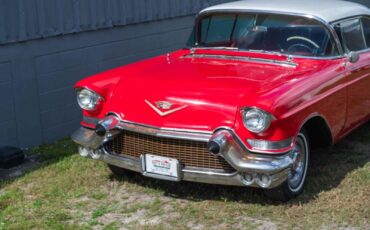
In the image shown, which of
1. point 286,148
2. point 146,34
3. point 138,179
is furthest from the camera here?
point 146,34

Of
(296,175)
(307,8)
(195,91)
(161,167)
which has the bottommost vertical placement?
(296,175)

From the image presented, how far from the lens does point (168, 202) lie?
4.74 m

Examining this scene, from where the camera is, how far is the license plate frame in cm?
447

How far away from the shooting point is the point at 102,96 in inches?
195

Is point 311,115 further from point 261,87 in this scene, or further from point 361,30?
point 361,30

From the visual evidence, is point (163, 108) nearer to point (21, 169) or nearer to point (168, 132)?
point (168, 132)

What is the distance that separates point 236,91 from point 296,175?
2.86ft

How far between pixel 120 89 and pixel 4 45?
1.78 meters

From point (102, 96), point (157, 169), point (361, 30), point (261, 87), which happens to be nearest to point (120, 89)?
point (102, 96)

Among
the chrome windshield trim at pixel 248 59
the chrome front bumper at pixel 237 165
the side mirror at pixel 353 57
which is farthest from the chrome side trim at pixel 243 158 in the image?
the side mirror at pixel 353 57

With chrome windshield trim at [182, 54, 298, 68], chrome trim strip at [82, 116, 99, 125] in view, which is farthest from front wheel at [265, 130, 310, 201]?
chrome trim strip at [82, 116, 99, 125]

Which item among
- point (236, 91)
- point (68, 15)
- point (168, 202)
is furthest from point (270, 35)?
point (68, 15)

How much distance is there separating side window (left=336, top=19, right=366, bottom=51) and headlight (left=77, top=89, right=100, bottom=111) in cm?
224

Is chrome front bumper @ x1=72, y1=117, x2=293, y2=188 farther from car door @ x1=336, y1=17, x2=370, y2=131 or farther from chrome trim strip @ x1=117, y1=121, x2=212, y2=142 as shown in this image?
car door @ x1=336, y1=17, x2=370, y2=131
